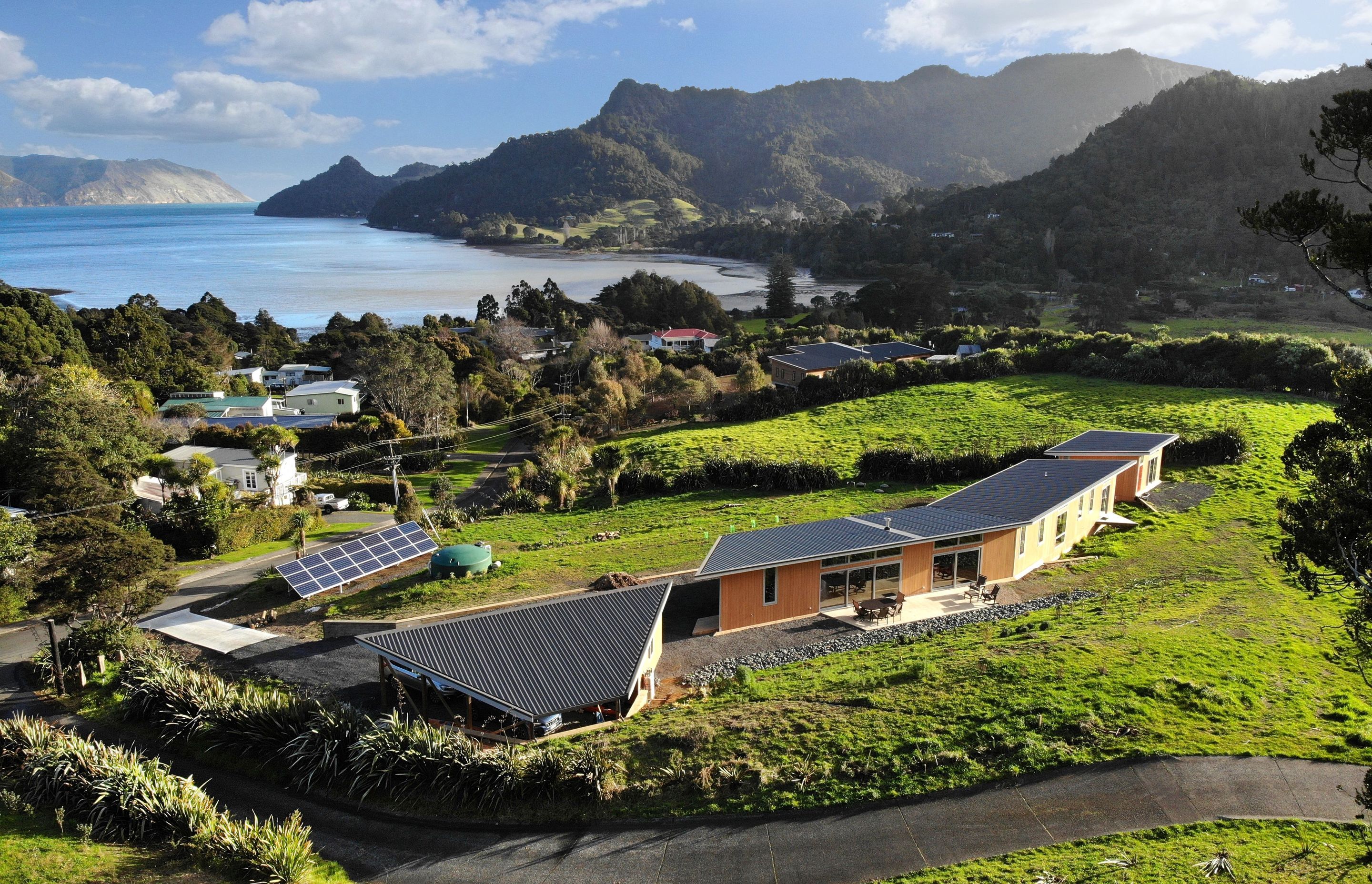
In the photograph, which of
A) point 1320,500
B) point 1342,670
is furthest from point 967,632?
point 1320,500

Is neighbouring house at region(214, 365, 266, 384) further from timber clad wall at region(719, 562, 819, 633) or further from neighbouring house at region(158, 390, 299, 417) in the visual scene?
timber clad wall at region(719, 562, 819, 633)

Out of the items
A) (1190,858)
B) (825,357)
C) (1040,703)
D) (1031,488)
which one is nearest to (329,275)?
(825,357)

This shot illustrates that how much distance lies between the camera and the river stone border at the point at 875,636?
648 inches

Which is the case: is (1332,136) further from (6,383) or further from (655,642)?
(6,383)

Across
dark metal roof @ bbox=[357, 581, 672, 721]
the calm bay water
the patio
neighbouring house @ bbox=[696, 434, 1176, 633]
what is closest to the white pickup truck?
neighbouring house @ bbox=[696, 434, 1176, 633]

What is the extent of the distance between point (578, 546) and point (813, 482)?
1033 cm

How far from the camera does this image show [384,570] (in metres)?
23.5

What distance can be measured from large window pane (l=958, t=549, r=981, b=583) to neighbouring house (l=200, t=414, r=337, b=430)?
3607 cm

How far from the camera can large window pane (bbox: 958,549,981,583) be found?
20766mm

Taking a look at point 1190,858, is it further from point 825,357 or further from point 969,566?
point 825,357

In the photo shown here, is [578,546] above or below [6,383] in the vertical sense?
below

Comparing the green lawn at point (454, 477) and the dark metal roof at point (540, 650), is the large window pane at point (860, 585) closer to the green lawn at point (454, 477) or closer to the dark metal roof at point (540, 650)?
the dark metal roof at point (540, 650)

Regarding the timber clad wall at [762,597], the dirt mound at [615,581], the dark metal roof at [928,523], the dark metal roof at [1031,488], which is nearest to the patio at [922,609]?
the timber clad wall at [762,597]

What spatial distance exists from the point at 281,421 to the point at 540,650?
136 feet
